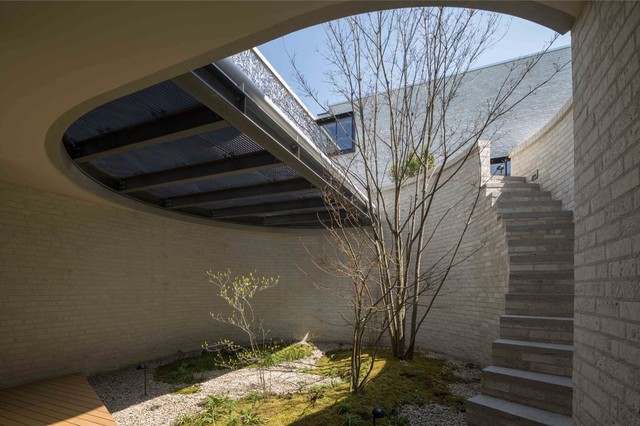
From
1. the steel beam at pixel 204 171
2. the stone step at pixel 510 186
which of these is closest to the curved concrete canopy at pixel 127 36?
the steel beam at pixel 204 171

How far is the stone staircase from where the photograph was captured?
125 inches

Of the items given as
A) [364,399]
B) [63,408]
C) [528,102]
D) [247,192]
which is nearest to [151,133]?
[247,192]

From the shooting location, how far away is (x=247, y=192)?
693 centimetres

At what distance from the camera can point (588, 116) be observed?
7.30 ft

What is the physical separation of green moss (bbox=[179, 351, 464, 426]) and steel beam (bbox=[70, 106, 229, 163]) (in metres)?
3.14

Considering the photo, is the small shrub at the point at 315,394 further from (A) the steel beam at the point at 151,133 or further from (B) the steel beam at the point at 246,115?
(A) the steel beam at the point at 151,133

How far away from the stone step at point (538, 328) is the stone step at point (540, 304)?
0.11m

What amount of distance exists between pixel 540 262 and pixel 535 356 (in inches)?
56.5

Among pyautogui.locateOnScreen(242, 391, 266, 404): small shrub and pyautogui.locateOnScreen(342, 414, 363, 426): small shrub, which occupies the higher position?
pyautogui.locateOnScreen(342, 414, 363, 426): small shrub

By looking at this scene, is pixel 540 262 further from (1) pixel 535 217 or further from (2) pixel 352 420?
(2) pixel 352 420

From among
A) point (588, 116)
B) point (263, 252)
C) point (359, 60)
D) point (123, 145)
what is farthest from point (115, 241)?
point (588, 116)

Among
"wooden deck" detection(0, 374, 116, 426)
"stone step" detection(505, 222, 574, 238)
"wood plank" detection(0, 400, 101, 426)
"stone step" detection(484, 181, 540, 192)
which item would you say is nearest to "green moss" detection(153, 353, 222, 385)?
"wooden deck" detection(0, 374, 116, 426)

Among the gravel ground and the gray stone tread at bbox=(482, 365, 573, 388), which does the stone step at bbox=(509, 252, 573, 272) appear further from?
the gravel ground

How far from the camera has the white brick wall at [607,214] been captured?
1649mm
